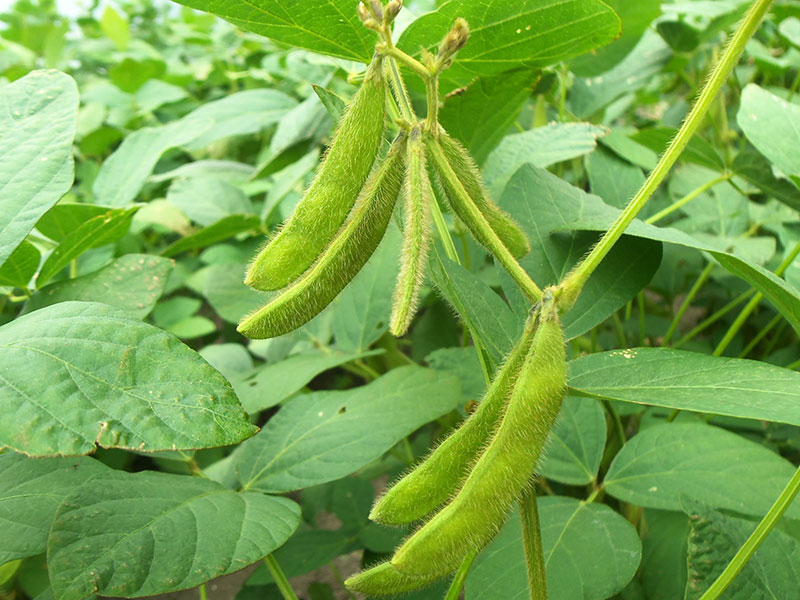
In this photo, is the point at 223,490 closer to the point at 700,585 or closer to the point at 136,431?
the point at 136,431

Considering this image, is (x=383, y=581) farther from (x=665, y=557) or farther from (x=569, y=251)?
(x=665, y=557)

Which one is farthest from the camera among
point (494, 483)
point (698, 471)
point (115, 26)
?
point (115, 26)

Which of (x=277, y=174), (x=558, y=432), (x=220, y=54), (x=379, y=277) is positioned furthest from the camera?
(x=220, y=54)

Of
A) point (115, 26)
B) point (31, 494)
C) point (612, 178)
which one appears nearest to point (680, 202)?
point (612, 178)

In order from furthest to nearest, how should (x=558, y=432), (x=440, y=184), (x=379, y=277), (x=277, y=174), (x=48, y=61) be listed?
1. (x=48, y=61)
2. (x=277, y=174)
3. (x=379, y=277)
4. (x=558, y=432)
5. (x=440, y=184)

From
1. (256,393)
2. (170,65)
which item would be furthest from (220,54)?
(256,393)

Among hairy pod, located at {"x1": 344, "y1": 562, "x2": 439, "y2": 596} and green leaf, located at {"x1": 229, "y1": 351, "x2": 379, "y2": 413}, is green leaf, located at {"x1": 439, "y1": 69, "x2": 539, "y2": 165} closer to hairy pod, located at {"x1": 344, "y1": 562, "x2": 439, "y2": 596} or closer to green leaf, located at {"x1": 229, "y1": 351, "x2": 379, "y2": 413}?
green leaf, located at {"x1": 229, "y1": 351, "x2": 379, "y2": 413}

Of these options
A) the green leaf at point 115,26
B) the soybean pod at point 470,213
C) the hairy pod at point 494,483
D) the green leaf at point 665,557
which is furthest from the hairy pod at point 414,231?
the green leaf at point 115,26
